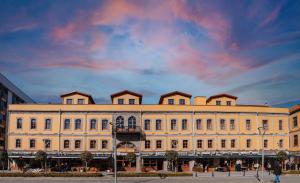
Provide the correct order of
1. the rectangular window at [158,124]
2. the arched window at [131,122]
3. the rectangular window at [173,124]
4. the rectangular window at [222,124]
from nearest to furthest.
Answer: the arched window at [131,122]
the rectangular window at [158,124]
the rectangular window at [173,124]
the rectangular window at [222,124]

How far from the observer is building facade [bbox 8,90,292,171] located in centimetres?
6381

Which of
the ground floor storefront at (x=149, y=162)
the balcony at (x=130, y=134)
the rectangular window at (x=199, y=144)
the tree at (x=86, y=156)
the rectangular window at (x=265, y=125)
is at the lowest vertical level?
the ground floor storefront at (x=149, y=162)

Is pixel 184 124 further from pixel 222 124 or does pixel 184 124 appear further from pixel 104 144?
pixel 104 144

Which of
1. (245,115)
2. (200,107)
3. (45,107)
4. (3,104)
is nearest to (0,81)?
(3,104)

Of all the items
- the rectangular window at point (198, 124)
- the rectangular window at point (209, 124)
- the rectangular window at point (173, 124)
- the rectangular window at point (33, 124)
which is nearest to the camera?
the rectangular window at point (33, 124)

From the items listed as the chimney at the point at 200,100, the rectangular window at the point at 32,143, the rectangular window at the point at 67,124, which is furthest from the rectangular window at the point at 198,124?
the rectangular window at the point at 32,143

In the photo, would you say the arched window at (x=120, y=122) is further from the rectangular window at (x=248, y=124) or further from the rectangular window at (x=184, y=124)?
the rectangular window at (x=248, y=124)

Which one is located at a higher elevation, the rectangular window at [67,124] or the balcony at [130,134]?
the rectangular window at [67,124]

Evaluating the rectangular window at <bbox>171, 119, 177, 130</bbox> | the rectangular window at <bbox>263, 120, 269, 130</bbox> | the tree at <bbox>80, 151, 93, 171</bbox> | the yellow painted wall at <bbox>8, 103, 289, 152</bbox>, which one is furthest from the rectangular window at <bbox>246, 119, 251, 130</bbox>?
the tree at <bbox>80, 151, 93, 171</bbox>

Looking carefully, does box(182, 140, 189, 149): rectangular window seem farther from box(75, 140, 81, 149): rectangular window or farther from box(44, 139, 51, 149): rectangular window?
box(44, 139, 51, 149): rectangular window

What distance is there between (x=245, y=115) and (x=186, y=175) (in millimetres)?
21467

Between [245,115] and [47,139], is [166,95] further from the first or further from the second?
[47,139]

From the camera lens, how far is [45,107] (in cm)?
6450

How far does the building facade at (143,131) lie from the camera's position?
63.8 m
